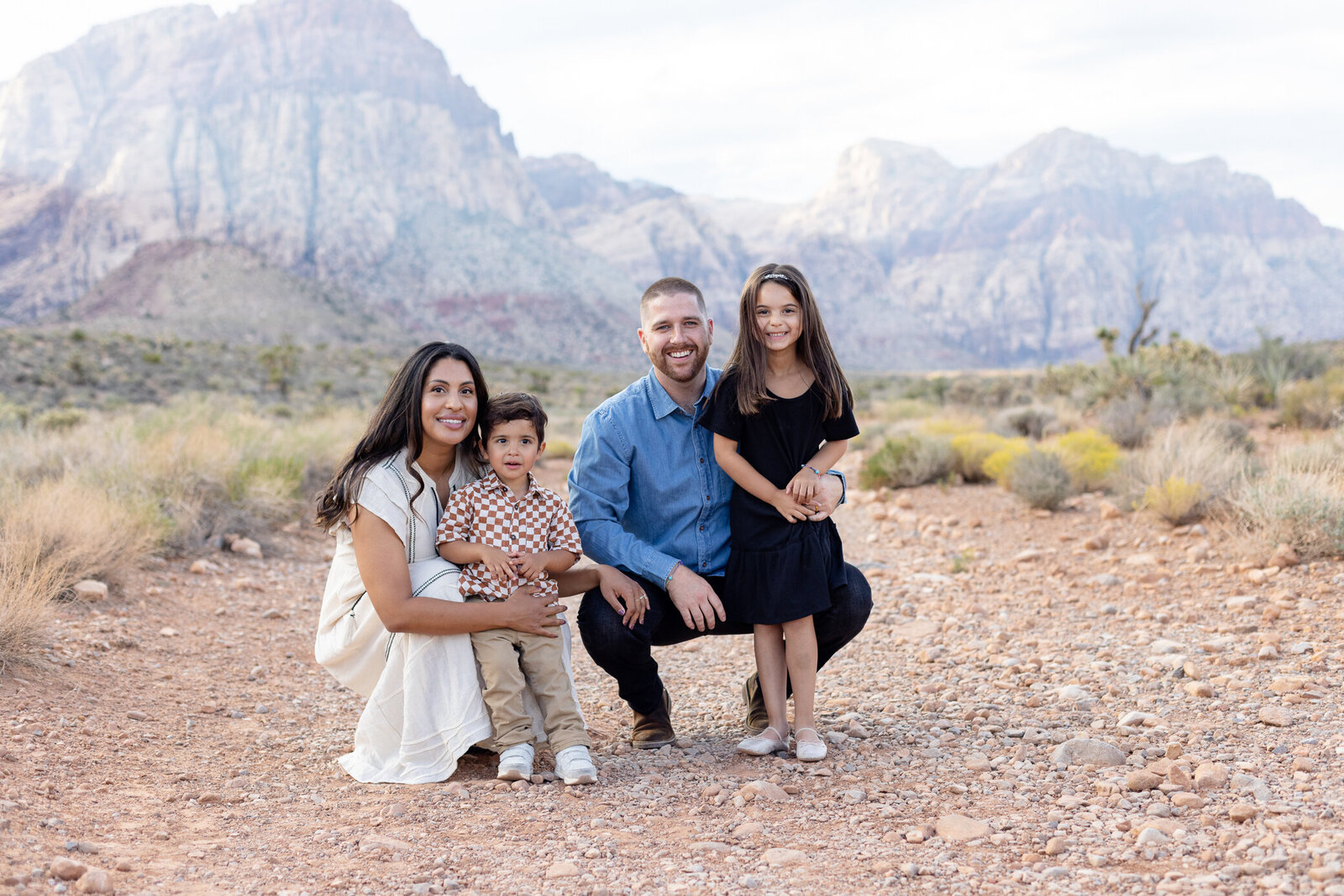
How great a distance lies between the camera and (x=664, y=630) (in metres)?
3.92

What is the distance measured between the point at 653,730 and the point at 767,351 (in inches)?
62.2

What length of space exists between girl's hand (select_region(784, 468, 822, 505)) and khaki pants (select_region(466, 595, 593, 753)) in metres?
1.05

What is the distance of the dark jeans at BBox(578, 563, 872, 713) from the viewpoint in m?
3.70

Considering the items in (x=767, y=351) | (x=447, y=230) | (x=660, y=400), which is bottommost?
(x=660, y=400)

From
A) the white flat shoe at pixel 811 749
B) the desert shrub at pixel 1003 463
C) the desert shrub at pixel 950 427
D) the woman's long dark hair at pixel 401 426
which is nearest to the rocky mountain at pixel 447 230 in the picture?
the desert shrub at pixel 950 427

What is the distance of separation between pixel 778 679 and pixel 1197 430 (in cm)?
685

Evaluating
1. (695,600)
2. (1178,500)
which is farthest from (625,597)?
(1178,500)

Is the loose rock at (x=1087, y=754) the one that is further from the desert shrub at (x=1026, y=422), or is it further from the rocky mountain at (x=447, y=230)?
the rocky mountain at (x=447, y=230)

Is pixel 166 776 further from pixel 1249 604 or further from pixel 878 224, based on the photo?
pixel 878 224

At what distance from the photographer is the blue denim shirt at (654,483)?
3883 millimetres

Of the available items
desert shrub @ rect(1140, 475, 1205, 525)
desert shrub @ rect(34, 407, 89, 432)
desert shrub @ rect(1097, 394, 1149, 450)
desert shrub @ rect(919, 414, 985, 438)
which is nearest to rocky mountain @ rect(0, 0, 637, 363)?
desert shrub @ rect(34, 407, 89, 432)

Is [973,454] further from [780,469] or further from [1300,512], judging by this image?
[780,469]

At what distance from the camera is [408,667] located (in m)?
3.42

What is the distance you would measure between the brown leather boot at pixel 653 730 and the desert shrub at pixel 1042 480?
5.64 m
